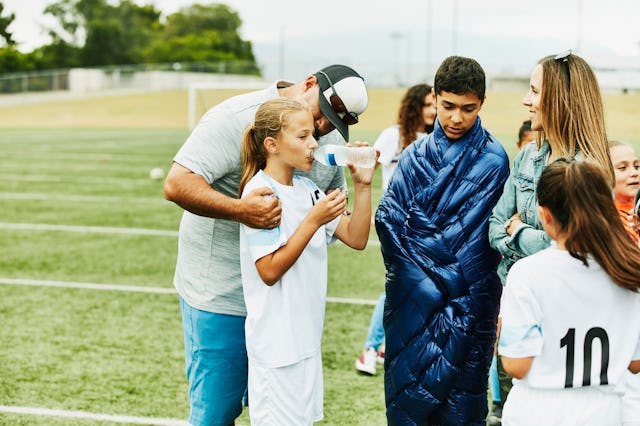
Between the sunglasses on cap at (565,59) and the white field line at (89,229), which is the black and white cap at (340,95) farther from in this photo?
the white field line at (89,229)

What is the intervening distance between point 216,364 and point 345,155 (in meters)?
1.05

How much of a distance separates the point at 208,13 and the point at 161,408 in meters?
97.1

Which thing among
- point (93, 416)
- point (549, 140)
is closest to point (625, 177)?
point (549, 140)

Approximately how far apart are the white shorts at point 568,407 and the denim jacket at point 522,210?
622 mm

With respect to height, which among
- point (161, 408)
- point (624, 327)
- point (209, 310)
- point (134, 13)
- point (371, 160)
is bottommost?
point (161, 408)

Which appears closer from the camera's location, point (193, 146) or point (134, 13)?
point (193, 146)

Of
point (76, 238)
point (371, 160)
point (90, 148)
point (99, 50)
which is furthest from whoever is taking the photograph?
point (99, 50)

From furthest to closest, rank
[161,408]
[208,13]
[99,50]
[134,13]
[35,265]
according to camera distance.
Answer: [208,13] → [134,13] → [99,50] → [35,265] → [161,408]

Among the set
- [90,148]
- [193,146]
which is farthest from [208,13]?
[193,146]

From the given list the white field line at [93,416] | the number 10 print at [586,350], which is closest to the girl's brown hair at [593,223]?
the number 10 print at [586,350]

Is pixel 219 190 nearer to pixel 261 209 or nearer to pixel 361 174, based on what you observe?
pixel 261 209

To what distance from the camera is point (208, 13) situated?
97375 millimetres

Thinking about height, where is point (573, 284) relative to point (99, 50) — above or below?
below

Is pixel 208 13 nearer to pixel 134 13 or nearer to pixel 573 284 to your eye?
pixel 134 13
